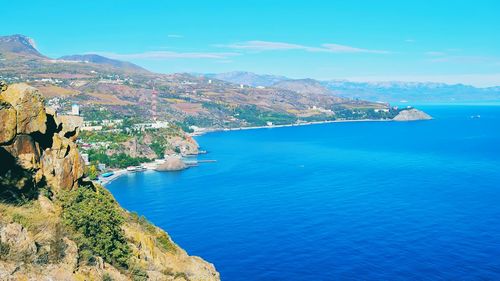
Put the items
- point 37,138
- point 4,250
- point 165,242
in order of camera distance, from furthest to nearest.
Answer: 1. point 165,242
2. point 37,138
3. point 4,250

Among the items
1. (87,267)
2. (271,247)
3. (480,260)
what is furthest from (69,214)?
(480,260)

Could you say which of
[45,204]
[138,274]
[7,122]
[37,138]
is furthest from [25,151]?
[138,274]

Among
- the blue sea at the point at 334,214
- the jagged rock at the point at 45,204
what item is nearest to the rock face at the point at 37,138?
the jagged rock at the point at 45,204

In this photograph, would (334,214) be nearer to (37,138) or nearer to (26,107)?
(37,138)

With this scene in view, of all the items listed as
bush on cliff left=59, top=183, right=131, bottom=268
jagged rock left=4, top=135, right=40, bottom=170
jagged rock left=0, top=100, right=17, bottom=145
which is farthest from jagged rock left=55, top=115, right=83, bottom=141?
jagged rock left=0, top=100, right=17, bottom=145

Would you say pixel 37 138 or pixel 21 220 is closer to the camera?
pixel 21 220

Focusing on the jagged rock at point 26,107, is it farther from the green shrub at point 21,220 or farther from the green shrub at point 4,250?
the green shrub at point 4,250

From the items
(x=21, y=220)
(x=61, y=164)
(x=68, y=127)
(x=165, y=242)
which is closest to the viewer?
A: (x=21, y=220)
